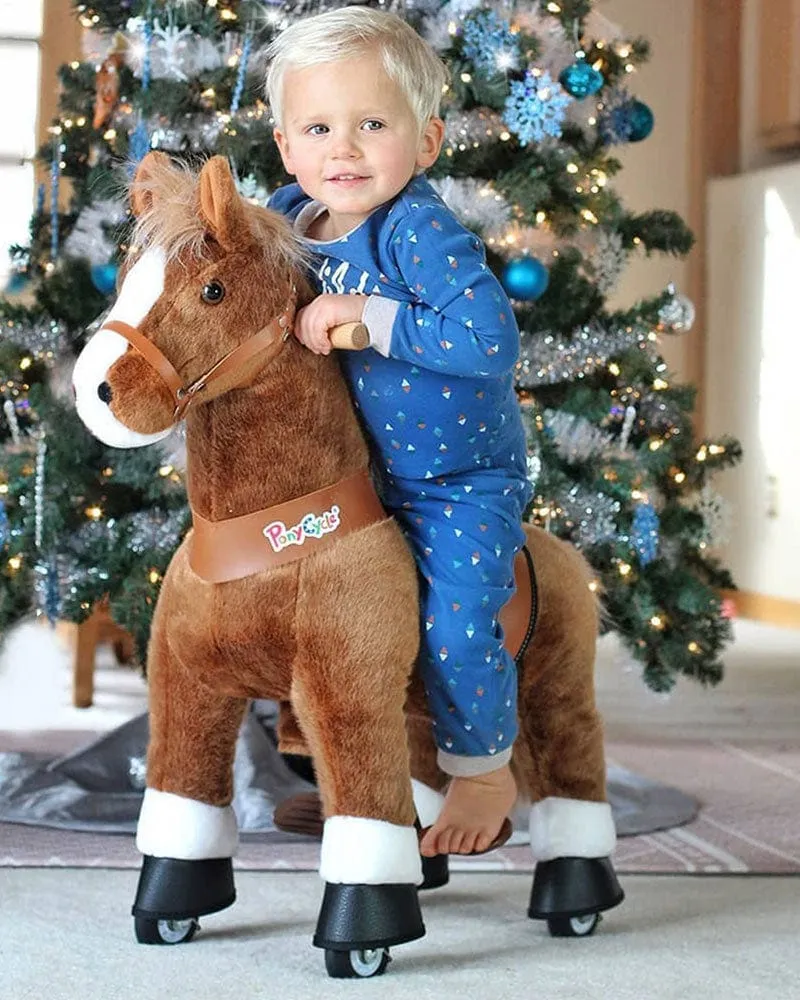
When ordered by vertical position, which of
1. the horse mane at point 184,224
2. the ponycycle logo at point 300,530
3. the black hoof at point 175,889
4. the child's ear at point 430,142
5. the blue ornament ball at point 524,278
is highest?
the blue ornament ball at point 524,278

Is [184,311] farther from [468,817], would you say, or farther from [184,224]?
[468,817]

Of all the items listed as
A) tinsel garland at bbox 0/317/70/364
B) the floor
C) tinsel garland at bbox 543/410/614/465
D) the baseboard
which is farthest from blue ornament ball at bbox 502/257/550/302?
the baseboard

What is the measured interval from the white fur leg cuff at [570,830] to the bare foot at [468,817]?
0.40 ft

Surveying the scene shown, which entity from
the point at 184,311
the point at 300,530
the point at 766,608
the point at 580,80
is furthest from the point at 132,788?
the point at 766,608

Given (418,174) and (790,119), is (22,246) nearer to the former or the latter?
(418,174)

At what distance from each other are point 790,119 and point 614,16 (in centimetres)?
70

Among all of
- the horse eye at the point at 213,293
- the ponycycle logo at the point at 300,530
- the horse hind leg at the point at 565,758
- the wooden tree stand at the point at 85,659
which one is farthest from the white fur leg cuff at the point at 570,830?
the wooden tree stand at the point at 85,659

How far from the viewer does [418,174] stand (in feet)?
5.17

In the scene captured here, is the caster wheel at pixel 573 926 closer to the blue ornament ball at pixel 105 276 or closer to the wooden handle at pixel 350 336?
the wooden handle at pixel 350 336

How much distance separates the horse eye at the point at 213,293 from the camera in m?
1.41

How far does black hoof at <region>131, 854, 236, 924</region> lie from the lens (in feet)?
5.11

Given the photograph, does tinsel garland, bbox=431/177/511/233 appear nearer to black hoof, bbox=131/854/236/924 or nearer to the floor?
the floor

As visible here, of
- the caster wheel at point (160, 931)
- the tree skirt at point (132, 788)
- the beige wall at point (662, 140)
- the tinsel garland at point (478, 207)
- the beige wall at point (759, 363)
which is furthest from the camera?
the beige wall at point (662, 140)

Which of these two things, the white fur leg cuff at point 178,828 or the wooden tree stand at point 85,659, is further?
the wooden tree stand at point 85,659
